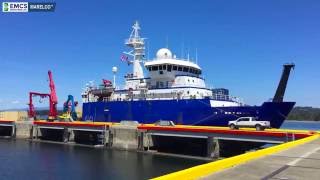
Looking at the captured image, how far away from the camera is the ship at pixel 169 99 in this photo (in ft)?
144

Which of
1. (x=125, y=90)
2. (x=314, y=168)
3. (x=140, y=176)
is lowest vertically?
(x=140, y=176)

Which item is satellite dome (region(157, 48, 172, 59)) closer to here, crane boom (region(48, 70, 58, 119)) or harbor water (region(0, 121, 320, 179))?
harbor water (region(0, 121, 320, 179))

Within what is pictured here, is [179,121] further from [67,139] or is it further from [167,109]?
[67,139]

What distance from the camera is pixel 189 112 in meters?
46.9

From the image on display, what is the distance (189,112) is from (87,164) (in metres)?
16.5

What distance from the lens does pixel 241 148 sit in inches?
1593

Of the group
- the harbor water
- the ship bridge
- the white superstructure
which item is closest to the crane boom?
the white superstructure

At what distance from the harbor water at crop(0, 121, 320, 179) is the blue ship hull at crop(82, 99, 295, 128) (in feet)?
27.2

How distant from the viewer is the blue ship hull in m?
42.9

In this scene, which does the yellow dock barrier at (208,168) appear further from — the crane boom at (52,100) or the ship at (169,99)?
the crane boom at (52,100)

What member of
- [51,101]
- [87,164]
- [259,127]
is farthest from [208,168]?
[51,101]

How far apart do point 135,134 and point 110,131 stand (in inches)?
180

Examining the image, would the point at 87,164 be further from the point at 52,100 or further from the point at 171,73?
the point at 52,100

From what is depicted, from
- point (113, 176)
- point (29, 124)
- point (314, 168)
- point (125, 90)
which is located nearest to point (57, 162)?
point (113, 176)
